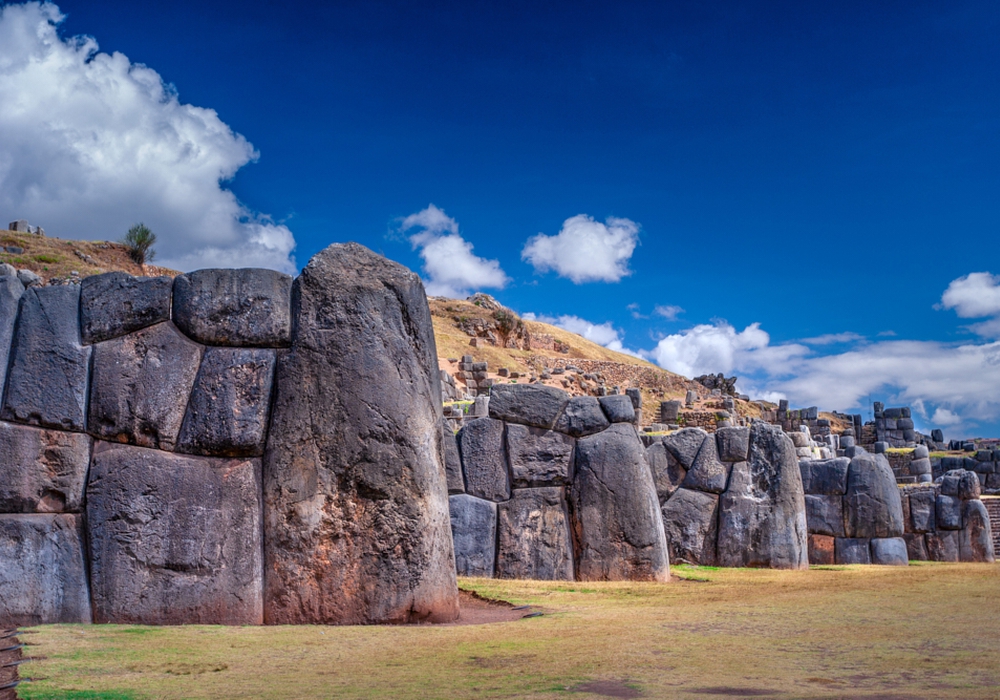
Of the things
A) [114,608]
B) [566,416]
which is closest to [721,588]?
[566,416]

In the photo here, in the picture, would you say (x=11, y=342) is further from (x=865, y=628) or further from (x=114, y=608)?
(x=865, y=628)

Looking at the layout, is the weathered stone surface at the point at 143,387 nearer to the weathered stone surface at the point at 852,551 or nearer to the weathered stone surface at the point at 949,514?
the weathered stone surface at the point at 852,551

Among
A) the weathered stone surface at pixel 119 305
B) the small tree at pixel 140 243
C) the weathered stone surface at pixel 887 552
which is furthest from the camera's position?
the small tree at pixel 140 243

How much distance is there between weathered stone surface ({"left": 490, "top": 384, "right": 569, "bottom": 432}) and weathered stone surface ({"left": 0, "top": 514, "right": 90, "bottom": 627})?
17.4 ft

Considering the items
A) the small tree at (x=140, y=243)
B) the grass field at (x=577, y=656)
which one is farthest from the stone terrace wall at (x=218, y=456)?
the small tree at (x=140, y=243)

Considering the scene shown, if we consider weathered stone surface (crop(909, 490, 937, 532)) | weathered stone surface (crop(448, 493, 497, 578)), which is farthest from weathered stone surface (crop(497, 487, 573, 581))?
weathered stone surface (crop(909, 490, 937, 532))

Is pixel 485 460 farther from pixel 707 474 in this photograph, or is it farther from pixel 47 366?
pixel 47 366

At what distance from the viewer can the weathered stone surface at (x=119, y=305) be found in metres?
→ 6.22

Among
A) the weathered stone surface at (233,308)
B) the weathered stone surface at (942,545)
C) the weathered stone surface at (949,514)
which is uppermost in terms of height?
the weathered stone surface at (233,308)

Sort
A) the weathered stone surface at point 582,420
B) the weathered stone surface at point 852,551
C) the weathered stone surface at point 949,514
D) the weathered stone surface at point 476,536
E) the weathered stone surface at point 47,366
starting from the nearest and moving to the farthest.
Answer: the weathered stone surface at point 47,366 < the weathered stone surface at point 476,536 < the weathered stone surface at point 582,420 < the weathered stone surface at point 852,551 < the weathered stone surface at point 949,514

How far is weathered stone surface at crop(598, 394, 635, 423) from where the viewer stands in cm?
1041

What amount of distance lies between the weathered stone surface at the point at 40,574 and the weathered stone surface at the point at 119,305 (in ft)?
4.28

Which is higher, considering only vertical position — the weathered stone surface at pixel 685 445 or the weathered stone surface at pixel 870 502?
the weathered stone surface at pixel 685 445

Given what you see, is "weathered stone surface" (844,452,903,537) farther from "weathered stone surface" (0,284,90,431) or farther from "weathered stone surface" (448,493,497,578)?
"weathered stone surface" (0,284,90,431)
